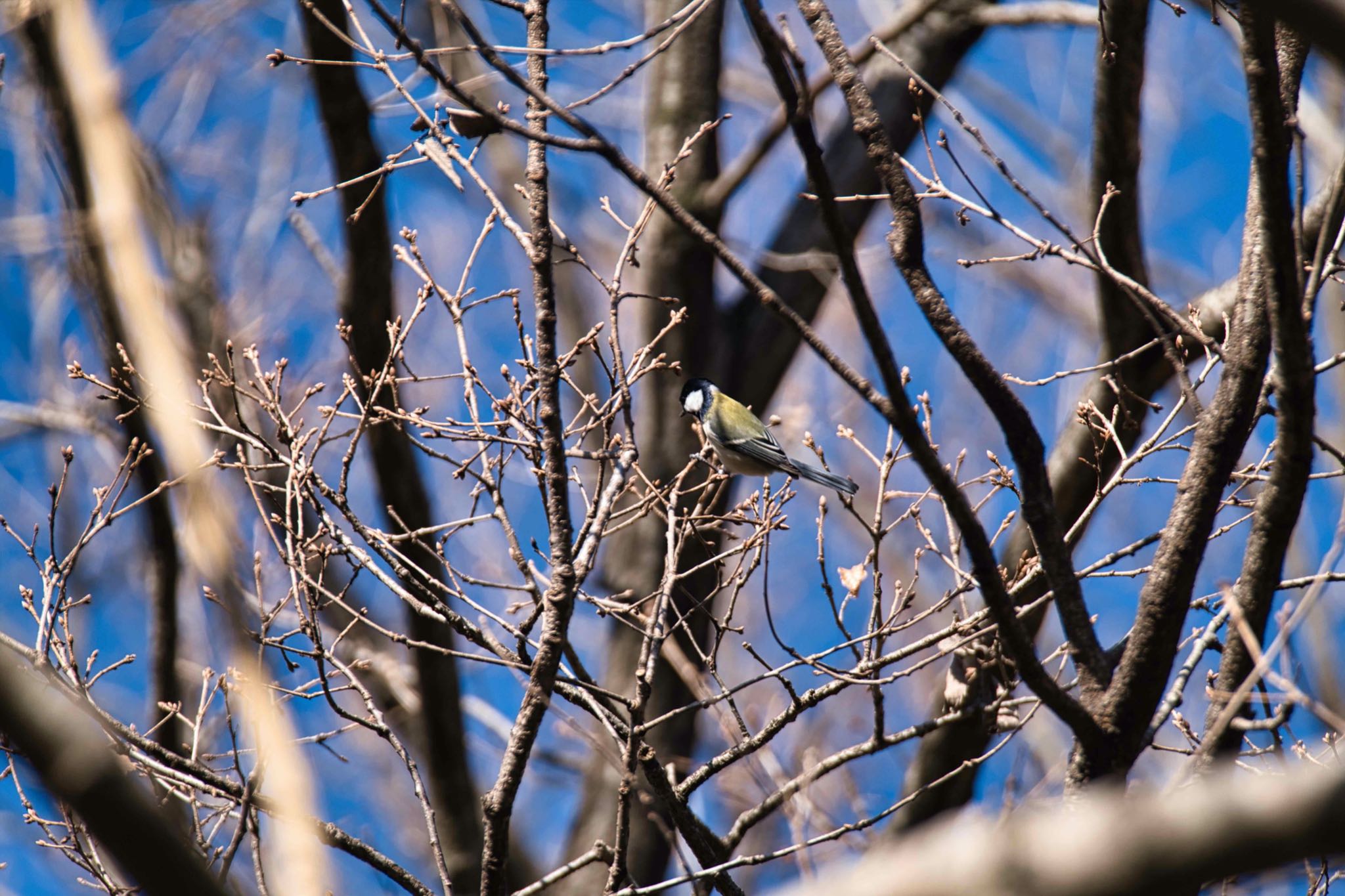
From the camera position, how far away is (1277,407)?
1.88 m

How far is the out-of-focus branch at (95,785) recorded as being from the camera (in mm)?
963

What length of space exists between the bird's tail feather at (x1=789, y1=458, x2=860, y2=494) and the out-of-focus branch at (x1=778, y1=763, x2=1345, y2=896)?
2.77 meters

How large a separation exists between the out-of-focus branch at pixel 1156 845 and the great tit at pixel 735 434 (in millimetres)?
3617

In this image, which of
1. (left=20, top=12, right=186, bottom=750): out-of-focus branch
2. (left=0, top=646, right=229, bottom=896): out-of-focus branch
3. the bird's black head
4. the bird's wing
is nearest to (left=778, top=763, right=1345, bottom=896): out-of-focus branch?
(left=0, top=646, right=229, bottom=896): out-of-focus branch

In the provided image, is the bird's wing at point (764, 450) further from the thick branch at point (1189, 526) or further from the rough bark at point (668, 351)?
the thick branch at point (1189, 526)

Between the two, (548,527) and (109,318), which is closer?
(548,527)

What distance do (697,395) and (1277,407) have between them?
3.49m

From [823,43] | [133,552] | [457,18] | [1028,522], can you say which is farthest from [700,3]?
[133,552]

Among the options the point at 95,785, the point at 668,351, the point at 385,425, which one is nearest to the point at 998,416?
the point at 95,785

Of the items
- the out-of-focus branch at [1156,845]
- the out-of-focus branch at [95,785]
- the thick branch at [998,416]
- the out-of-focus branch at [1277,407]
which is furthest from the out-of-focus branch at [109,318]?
the out-of-focus branch at [1156,845]

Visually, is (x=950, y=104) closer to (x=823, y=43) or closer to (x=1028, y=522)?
(x=823, y=43)

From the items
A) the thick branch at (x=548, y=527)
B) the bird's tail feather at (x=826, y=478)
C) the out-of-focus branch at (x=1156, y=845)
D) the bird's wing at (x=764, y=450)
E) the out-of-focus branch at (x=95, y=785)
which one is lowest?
the out-of-focus branch at (x=1156, y=845)

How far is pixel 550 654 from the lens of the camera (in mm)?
2057

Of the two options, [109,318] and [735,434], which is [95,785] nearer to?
[109,318]
